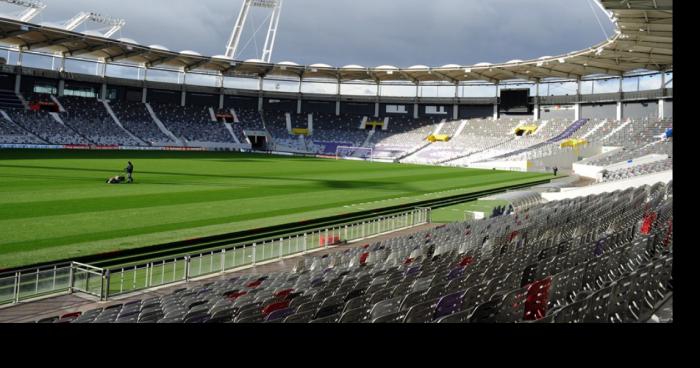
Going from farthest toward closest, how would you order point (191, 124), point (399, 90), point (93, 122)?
point (399, 90) → point (191, 124) → point (93, 122)

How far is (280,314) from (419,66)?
65.6 m

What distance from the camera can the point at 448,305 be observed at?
486 centimetres

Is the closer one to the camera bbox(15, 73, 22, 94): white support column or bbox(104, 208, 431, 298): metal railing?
bbox(104, 208, 431, 298): metal railing

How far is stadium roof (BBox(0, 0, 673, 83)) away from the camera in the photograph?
36.8 meters

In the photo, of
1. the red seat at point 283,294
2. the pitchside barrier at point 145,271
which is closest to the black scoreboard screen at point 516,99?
the pitchside barrier at point 145,271

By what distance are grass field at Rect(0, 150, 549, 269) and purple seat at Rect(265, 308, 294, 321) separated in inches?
371

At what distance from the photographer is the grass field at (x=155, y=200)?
566 inches

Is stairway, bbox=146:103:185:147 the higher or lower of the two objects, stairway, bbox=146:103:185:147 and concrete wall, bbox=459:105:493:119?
the lower

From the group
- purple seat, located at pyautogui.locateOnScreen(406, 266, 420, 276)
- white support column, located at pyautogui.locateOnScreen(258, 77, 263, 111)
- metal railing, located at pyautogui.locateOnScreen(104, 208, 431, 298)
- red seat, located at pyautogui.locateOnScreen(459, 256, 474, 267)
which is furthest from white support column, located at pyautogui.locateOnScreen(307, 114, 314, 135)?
purple seat, located at pyautogui.locateOnScreen(406, 266, 420, 276)

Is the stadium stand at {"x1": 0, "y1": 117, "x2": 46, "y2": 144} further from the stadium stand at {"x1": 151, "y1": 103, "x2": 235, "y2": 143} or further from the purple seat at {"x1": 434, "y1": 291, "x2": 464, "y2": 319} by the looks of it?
the purple seat at {"x1": 434, "y1": 291, "x2": 464, "y2": 319}

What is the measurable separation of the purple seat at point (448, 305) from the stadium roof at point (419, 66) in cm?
2819

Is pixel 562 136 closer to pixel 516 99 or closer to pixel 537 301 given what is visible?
pixel 516 99

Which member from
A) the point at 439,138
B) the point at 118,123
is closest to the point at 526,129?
the point at 439,138
